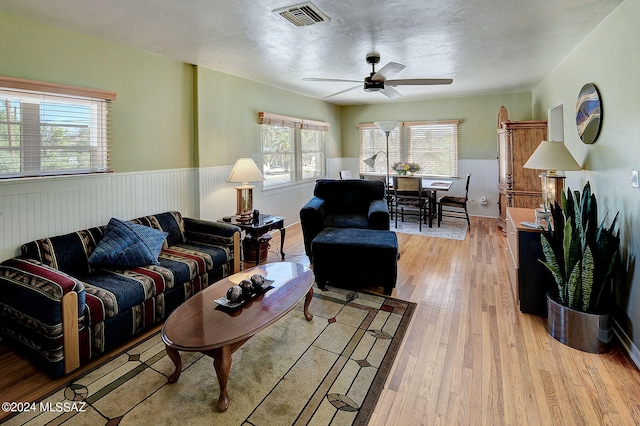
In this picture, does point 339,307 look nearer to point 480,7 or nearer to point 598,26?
point 480,7

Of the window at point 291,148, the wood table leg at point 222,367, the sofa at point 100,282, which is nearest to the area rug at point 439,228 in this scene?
the window at point 291,148

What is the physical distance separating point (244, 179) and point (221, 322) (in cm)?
238

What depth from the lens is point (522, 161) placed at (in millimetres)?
4934

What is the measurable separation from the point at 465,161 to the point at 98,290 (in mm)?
6596

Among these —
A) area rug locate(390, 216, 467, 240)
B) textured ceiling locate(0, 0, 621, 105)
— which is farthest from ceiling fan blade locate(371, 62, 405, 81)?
area rug locate(390, 216, 467, 240)

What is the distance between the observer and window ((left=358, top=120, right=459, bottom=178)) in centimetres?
686

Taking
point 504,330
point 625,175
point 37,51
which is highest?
point 37,51

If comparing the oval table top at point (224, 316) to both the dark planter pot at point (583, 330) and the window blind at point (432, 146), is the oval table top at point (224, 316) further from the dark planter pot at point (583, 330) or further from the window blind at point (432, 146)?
the window blind at point (432, 146)

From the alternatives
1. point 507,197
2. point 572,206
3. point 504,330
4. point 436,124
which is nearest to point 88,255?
point 504,330

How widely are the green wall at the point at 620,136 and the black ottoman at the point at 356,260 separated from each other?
5.43 feet

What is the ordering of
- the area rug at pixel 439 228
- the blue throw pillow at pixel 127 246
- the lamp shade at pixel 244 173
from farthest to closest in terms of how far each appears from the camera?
the area rug at pixel 439 228, the lamp shade at pixel 244 173, the blue throw pillow at pixel 127 246

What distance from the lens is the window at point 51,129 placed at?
250cm

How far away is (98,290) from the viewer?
2.28 metres

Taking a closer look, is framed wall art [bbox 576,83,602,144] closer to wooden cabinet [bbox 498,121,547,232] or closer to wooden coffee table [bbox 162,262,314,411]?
wooden cabinet [bbox 498,121,547,232]
